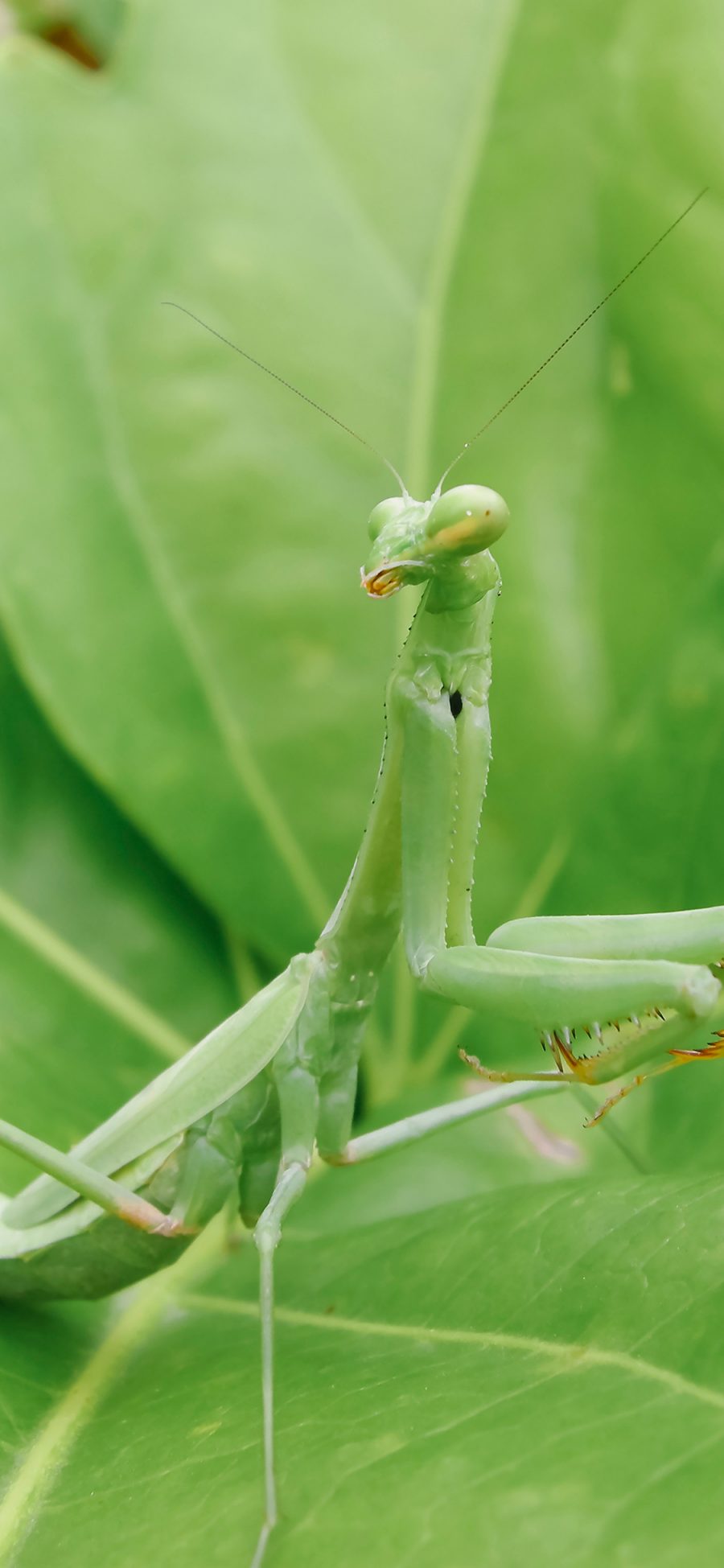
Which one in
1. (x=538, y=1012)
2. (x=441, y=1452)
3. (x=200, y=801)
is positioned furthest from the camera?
(x=200, y=801)

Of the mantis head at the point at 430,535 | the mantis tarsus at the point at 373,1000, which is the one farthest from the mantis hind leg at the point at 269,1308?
the mantis head at the point at 430,535

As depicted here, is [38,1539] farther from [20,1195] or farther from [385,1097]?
[385,1097]

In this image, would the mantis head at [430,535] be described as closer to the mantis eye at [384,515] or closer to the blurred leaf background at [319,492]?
the mantis eye at [384,515]

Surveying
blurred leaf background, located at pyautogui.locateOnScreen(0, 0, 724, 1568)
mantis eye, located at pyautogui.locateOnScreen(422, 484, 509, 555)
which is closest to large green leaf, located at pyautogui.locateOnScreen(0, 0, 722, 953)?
blurred leaf background, located at pyautogui.locateOnScreen(0, 0, 724, 1568)

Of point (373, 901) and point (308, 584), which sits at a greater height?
point (308, 584)

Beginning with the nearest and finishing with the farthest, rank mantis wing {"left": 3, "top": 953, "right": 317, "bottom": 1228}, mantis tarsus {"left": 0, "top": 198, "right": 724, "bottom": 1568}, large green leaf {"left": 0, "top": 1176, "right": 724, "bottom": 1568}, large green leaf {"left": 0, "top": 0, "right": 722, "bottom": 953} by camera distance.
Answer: large green leaf {"left": 0, "top": 1176, "right": 724, "bottom": 1568}, mantis tarsus {"left": 0, "top": 198, "right": 724, "bottom": 1568}, mantis wing {"left": 3, "top": 953, "right": 317, "bottom": 1228}, large green leaf {"left": 0, "top": 0, "right": 722, "bottom": 953}

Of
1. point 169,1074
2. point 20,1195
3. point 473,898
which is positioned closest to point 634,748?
point 473,898

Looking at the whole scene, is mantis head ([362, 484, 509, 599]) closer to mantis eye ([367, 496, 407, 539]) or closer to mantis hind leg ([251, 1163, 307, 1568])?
mantis eye ([367, 496, 407, 539])
